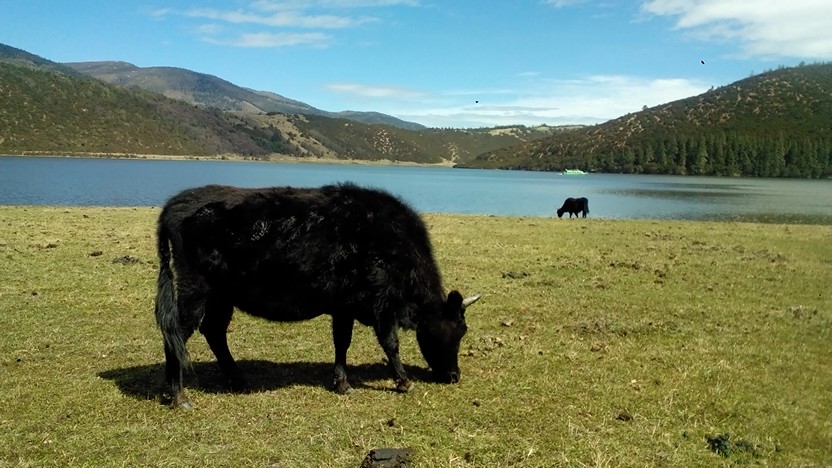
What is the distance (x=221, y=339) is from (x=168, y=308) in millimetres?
1032

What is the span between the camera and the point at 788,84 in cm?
19062

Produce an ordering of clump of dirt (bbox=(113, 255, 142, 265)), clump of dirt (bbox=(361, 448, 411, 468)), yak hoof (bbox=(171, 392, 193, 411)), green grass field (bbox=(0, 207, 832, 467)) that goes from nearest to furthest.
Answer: clump of dirt (bbox=(361, 448, 411, 468))
green grass field (bbox=(0, 207, 832, 467))
yak hoof (bbox=(171, 392, 193, 411))
clump of dirt (bbox=(113, 255, 142, 265))

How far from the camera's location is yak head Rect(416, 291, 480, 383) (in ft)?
27.8

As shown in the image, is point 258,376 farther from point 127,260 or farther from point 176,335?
point 127,260

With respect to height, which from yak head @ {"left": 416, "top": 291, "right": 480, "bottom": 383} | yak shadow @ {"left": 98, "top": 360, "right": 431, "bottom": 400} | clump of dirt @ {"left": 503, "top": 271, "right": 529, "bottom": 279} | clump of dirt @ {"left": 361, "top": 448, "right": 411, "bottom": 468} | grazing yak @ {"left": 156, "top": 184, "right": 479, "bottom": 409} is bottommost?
yak shadow @ {"left": 98, "top": 360, "right": 431, "bottom": 400}

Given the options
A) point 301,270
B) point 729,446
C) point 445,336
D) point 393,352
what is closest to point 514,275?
point 445,336

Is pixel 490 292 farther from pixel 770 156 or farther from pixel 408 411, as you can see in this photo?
pixel 770 156

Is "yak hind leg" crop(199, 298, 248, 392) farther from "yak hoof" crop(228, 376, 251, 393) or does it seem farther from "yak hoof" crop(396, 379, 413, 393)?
"yak hoof" crop(396, 379, 413, 393)

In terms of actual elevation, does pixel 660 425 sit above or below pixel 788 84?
below

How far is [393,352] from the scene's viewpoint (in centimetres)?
826

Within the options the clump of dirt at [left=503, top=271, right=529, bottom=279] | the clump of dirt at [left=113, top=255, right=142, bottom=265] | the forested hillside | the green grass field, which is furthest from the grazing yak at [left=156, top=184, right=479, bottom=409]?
the forested hillside

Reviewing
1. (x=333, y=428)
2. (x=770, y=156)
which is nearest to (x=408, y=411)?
(x=333, y=428)

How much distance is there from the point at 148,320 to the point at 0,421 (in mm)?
4803

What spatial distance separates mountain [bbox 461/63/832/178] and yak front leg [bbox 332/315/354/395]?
151529 millimetres
